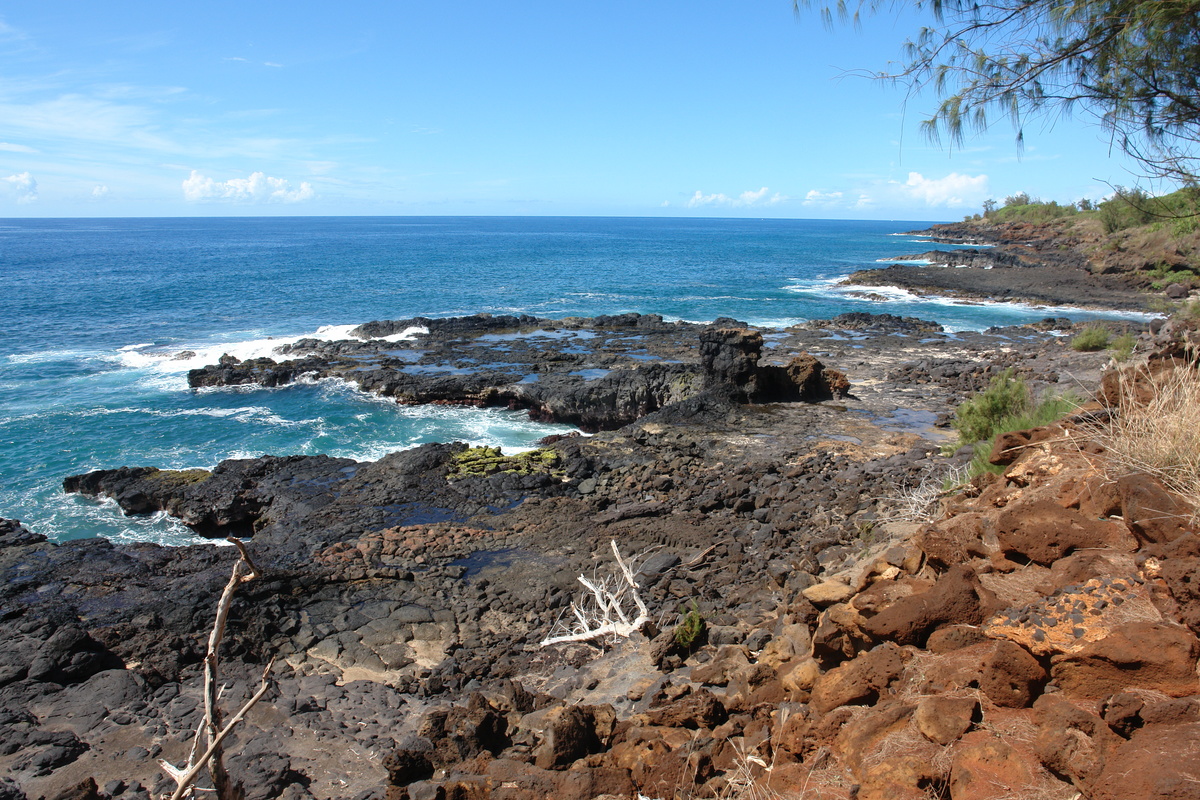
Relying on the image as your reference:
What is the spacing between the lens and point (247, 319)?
139 feet

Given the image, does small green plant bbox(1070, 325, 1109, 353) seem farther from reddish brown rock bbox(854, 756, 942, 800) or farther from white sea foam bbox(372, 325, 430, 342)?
reddish brown rock bbox(854, 756, 942, 800)

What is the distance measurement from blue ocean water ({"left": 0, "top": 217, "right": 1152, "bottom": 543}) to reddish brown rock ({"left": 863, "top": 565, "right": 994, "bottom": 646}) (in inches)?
608

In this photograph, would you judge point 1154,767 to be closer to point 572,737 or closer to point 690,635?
point 572,737

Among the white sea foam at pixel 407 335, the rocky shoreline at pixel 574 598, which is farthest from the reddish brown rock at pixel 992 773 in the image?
the white sea foam at pixel 407 335

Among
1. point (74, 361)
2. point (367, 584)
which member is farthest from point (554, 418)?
point (74, 361)

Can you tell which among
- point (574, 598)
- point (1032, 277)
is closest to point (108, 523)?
point (574, 598)

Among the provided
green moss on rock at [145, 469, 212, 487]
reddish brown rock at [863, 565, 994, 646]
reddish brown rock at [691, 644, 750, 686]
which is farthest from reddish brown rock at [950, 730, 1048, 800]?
green moss on rock at [145, 469, 212, 487]

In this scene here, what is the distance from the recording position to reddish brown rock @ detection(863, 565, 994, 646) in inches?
188

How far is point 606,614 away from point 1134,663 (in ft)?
19.9

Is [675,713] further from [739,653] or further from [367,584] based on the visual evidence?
[367,584]

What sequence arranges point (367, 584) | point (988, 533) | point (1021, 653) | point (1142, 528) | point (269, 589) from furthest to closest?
point (367, 584) < point (269, 589) < point (988, 533) < point (1142, 528) < point (1021, 653)

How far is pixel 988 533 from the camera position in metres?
6.06

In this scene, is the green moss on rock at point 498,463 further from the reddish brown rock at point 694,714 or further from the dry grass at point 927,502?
the reddish brown rock at point 694,714

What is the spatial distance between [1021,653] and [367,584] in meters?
10.1
